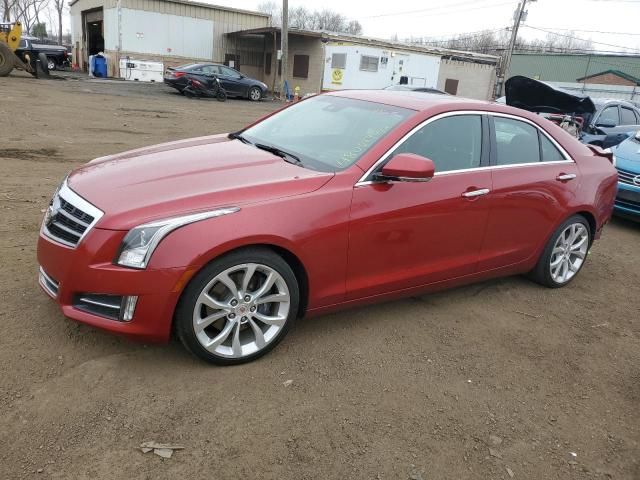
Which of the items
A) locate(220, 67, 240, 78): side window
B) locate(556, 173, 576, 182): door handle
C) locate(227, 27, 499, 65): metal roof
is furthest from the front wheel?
locate(556, 173, 576, 182): door handle

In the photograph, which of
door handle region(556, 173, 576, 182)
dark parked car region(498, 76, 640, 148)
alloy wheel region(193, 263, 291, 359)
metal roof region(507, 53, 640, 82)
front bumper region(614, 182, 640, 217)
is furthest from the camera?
metal roof region(507, 53, 640, 82)

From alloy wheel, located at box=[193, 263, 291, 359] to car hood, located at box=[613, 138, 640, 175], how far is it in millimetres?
6285

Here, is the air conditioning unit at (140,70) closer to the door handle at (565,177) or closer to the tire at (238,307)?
the door handle at (565,177)

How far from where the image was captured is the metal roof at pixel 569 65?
46.7 meters

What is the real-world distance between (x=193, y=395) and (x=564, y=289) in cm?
361

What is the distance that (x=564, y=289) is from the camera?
4.93 meters

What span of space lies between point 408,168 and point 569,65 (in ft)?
175

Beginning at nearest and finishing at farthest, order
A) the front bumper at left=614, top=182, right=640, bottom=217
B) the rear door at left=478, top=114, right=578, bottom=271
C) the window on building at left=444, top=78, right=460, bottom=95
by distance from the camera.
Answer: the rear door at left=478, top=114, right=578, bottom=271 → the front bumper at left=614, top=182, right=640, bottom=217 → the window on building at left=444, top=78, right=460, bottom=95

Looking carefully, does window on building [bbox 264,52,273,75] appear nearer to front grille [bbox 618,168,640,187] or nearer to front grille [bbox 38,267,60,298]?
front grille [bbox 618,168,640,187]

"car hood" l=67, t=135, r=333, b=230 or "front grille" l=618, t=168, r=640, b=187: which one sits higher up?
"car hood" l=67, t=135, r=333, b=230

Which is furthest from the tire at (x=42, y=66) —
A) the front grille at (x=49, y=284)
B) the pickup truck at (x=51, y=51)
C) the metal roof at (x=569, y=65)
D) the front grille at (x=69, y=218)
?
the metal roof at (x=569, y=65)


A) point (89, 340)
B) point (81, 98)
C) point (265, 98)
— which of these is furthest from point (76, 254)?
point (265, 98)

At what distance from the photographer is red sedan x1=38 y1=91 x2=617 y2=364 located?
9.24 feet

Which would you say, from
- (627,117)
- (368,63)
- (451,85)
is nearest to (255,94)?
(368,63)
